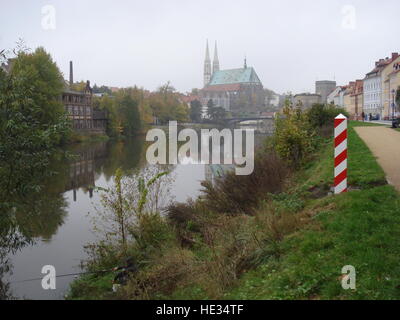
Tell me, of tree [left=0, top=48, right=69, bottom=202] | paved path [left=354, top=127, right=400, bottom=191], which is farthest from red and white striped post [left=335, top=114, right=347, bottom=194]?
tree [left=0, top=48, right=69, bottom=202]

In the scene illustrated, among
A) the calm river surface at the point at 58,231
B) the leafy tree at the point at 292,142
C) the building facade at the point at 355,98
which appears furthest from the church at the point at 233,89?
the leafy tree at the point at 292,142

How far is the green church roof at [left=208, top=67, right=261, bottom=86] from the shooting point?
15875cm

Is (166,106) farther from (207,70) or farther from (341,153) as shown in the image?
(207,70)

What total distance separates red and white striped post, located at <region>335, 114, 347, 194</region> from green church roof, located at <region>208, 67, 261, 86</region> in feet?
498

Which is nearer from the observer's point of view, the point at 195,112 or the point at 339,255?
the point at 339,255

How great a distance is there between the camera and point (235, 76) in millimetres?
162500

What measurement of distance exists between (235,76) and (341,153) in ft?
517

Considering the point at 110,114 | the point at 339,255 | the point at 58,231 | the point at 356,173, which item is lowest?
the point at 58,231

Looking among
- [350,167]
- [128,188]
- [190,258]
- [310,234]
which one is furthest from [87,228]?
[310,234]

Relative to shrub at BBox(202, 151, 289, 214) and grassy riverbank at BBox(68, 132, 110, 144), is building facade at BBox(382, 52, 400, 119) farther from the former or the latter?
shrub at BBox(202, 151, 289, 214)

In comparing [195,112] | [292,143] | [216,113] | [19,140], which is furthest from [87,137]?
[19,140]

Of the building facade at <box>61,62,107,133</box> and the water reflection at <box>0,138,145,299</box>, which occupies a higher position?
the building facade at <box>61,62,107,133</box>
